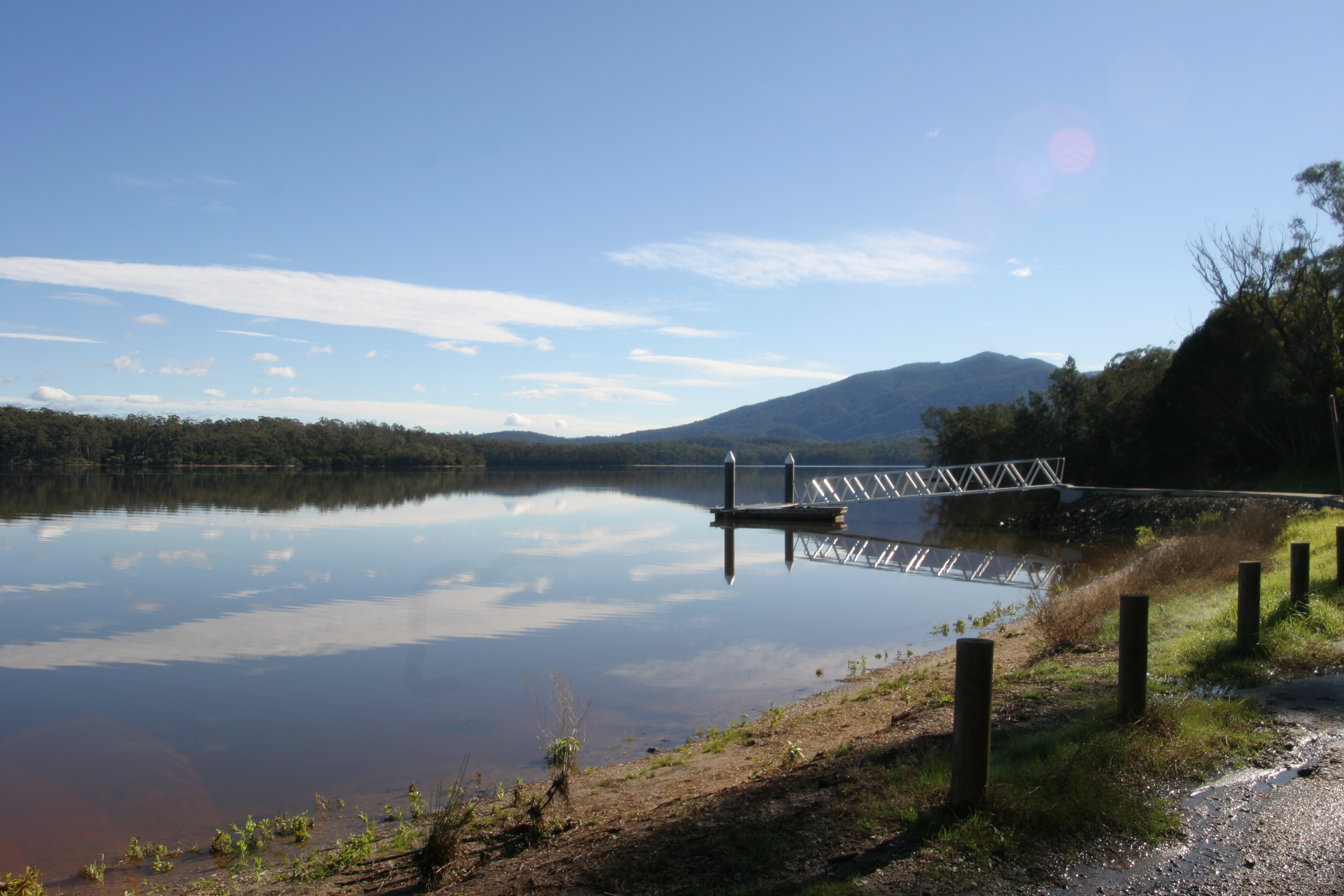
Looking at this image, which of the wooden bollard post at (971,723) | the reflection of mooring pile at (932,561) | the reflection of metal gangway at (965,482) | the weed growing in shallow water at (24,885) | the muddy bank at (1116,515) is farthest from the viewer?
the reflection of metal gangway at (965,482)

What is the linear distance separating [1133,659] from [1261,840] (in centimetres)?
146

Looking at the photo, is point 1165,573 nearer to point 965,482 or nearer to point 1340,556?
point 1340,556

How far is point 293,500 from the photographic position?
157ft

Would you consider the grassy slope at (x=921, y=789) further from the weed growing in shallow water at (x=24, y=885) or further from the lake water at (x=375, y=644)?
the lake water at (x=375, y=644)

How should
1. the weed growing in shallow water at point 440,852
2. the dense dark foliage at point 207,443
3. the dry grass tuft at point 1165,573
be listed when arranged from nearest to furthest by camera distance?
the weed growing in shallow water at point 440,852, the dry grass tuft at point 1165,573, the dense dark foliage at point 207,443

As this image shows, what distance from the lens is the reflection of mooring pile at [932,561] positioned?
2125 cm

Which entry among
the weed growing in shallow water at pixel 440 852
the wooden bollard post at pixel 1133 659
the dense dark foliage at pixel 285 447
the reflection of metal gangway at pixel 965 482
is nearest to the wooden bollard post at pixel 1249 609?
the wooden bollard post at pixel 1133 659

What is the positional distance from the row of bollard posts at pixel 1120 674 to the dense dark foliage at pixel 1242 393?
27.2 metres

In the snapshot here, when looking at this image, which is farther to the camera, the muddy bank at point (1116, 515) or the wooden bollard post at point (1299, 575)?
the muddy bank at point (1116, 515)

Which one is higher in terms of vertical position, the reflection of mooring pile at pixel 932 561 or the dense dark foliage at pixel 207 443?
the dense dark foliage at pixel 207 443

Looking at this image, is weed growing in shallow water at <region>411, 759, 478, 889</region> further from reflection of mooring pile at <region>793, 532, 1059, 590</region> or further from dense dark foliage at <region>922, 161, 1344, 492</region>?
dense dark foliage at <region>922, 161, 1344, 492</region>

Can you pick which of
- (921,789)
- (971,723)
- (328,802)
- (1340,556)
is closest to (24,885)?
(328,802)

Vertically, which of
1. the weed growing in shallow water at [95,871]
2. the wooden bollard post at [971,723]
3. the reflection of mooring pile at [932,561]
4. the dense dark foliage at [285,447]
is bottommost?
the weed growing in shallow water at [95,871]

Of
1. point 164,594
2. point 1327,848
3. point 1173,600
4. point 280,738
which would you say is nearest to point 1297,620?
point 1173,600
